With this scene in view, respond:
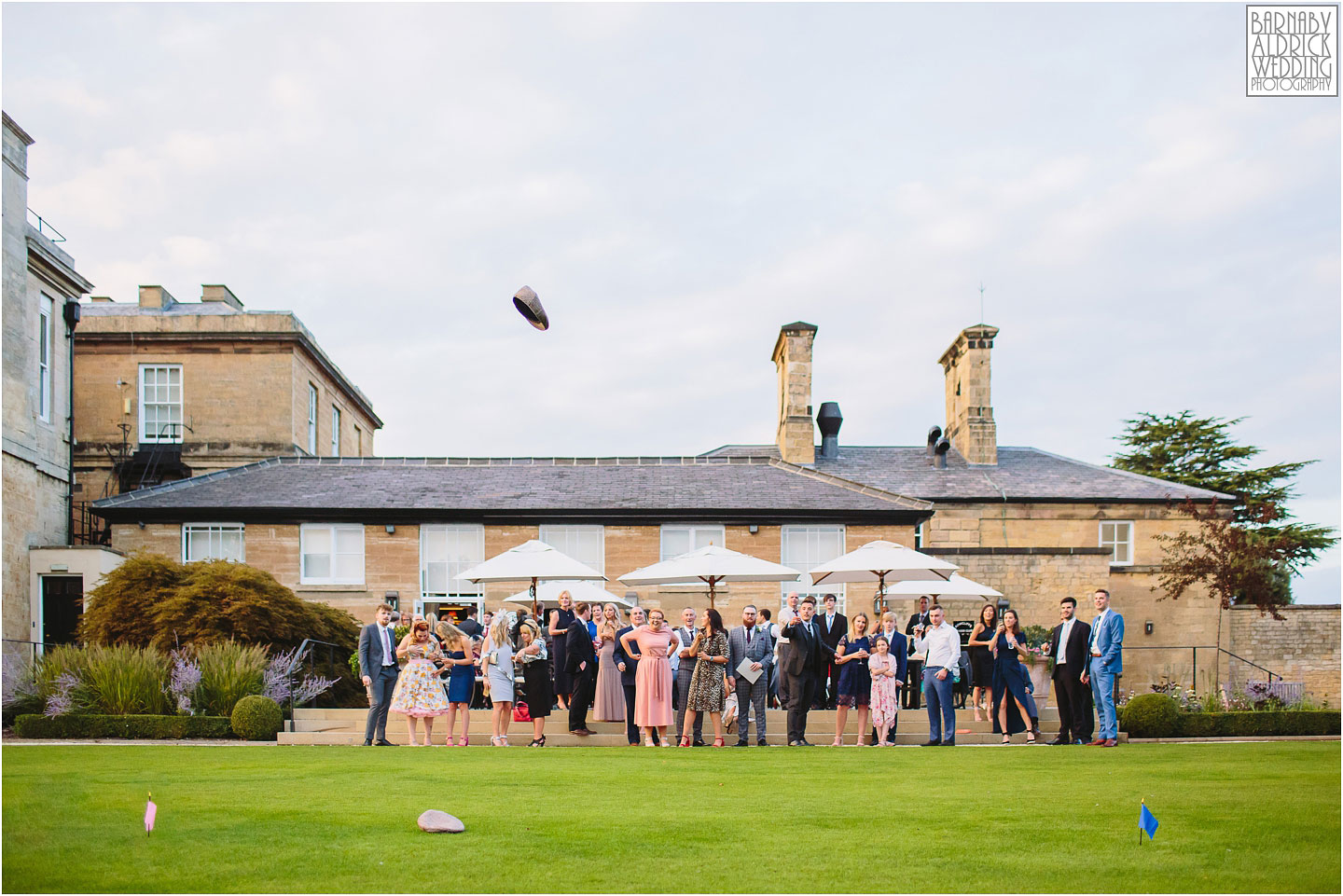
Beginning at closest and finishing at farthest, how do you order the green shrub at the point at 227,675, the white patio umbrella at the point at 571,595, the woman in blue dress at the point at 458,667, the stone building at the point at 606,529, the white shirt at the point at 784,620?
the woman in blue dress at the point at 458,667
the white shirt at the point at 784,620
the green shrub at the point at 227,675
the white patio umbrella at the point at 571,595
the stone building at the point at 606,529

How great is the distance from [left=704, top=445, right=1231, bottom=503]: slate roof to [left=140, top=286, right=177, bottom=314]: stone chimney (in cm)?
1941

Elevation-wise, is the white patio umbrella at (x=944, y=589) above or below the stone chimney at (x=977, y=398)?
below

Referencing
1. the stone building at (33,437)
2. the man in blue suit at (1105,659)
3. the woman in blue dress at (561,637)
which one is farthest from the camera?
the stone building at (33,437)

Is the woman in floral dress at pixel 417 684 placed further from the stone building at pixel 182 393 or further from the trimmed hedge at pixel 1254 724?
the stone building at pixel 182 393

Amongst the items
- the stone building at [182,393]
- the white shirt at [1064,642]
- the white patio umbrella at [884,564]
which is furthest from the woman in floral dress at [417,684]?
the stone building at [182,393]

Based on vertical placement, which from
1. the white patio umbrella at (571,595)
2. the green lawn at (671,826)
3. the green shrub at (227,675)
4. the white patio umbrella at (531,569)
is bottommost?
the green shrub at (227,675)

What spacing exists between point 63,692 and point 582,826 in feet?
43.3

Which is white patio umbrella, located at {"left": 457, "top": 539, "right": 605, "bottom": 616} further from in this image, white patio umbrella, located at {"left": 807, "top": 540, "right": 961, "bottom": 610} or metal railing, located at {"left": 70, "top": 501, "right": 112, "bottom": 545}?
metal railing, located at {"left": 70, "top": 501, "right": 112, "bottom": 545}

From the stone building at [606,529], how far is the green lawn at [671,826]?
15.7 metres

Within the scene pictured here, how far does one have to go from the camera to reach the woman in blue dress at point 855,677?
648 inches

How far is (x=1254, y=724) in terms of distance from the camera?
19125 mm

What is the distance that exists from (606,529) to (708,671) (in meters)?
13.3

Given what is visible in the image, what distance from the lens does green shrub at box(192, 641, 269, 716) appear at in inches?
720

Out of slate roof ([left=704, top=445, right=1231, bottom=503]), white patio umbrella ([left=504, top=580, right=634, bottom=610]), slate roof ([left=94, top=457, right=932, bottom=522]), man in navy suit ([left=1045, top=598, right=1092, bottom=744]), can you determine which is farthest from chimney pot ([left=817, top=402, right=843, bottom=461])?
man in navy suit ([left=1045, top=598, right=1092, bottom=744])
